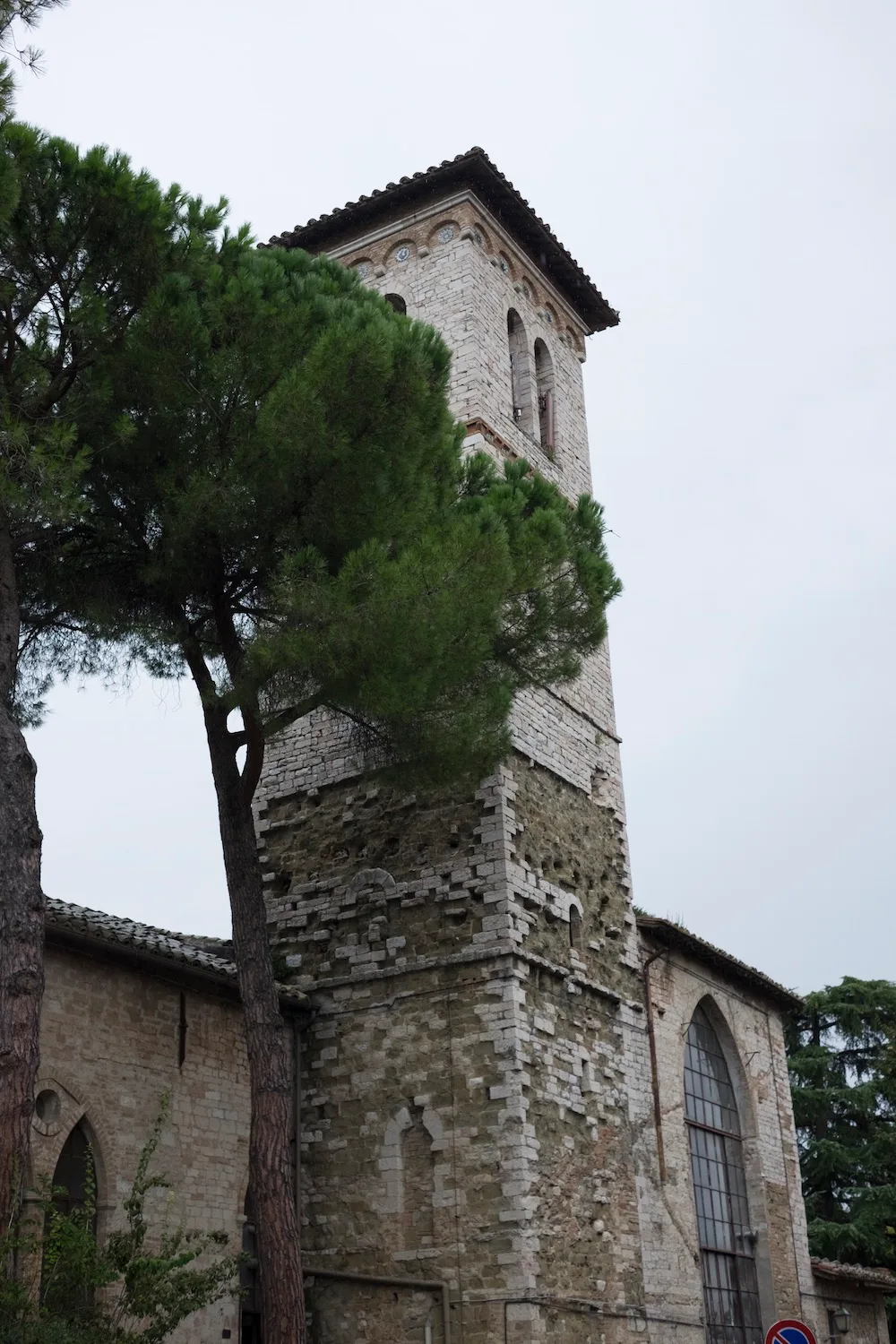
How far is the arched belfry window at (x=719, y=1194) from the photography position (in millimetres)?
16047

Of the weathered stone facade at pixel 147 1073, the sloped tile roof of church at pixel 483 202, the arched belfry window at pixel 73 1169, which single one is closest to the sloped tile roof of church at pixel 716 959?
the weathered stone facade at pixel 147 1073

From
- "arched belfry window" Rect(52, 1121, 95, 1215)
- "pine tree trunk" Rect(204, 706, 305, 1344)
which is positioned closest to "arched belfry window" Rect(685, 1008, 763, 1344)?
"pine tree trunk" Rect(204, 706, 305, 1344)

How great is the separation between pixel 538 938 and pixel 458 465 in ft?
15.1

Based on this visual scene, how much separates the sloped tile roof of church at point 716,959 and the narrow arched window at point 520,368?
6.66 metres

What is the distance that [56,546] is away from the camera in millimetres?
11406

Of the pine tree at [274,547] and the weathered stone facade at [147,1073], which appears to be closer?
the pine tree at [274,547]

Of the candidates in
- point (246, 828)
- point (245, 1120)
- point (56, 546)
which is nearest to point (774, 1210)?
point (245, 1120)

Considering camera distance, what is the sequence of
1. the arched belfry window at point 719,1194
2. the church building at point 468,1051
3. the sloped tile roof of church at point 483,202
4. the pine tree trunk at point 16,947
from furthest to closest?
the sloped tile roof of church at point 483,202, the arched belfry window at point 719,1194, the church building at point 468,1051, the pine tree trunk at point 16,947

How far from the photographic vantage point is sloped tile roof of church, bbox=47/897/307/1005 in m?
11.4

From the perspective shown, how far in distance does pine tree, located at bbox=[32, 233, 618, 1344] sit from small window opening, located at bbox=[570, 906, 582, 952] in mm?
3060

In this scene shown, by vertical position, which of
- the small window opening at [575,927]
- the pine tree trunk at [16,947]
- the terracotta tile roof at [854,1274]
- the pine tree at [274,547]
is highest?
the pine tree at [274,547]

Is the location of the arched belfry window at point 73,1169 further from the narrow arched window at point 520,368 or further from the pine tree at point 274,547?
the narrow arched window at point 520,368

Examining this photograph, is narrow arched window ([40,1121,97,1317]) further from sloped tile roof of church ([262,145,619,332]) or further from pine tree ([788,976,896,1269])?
pine tree ([788,976,896,1269])

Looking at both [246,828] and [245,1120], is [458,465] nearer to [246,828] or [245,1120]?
[246,828]
